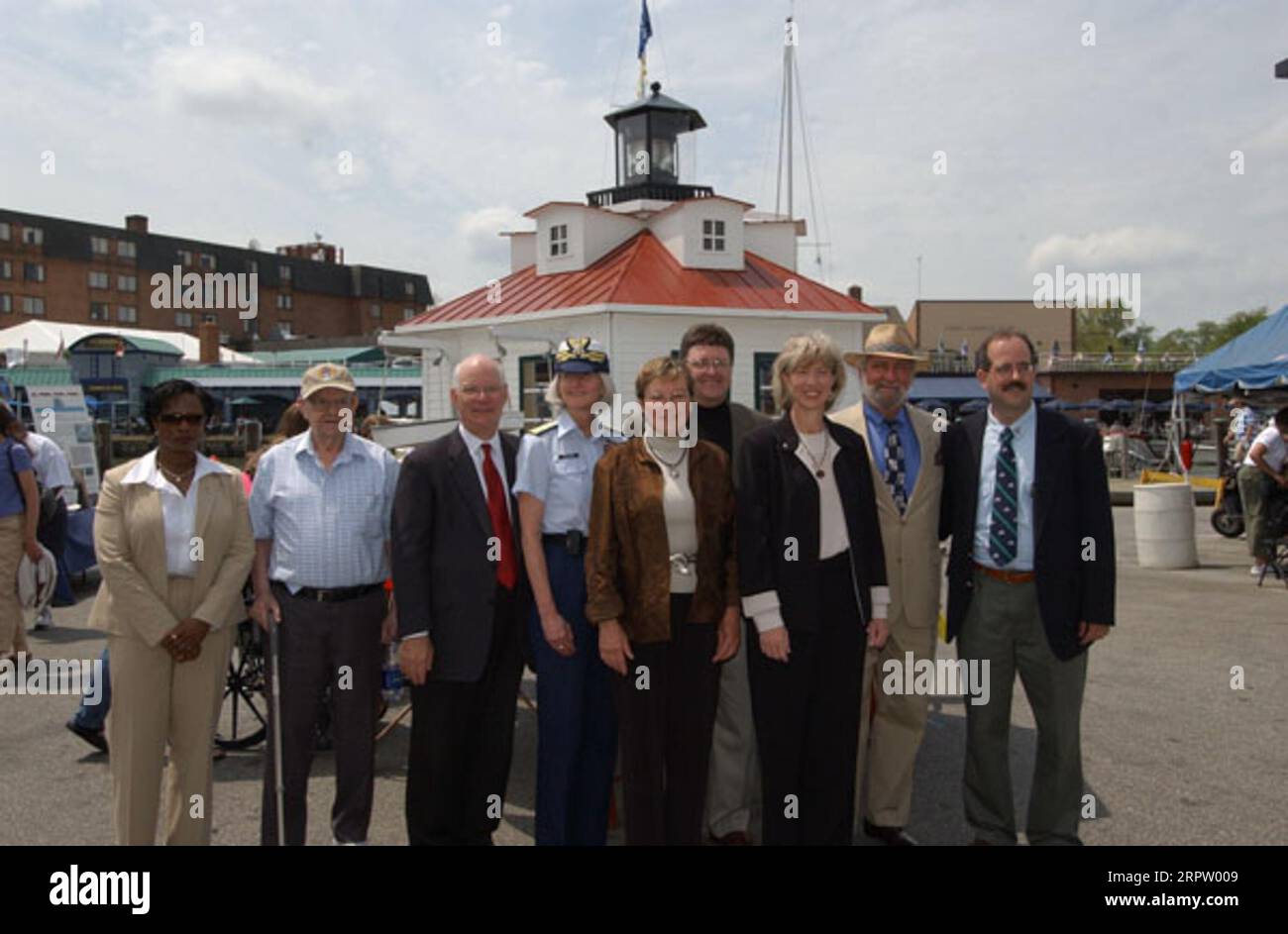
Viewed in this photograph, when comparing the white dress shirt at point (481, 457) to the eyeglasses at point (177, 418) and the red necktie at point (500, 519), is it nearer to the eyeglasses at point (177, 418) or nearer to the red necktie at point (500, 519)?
the red necktie at point (500, 519)

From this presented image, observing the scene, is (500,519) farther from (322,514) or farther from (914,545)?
(914,545)

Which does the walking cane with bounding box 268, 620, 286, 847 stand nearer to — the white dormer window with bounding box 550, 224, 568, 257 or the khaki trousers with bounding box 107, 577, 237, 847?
the khaki trousers with bounding box 107, 577, 237, 847

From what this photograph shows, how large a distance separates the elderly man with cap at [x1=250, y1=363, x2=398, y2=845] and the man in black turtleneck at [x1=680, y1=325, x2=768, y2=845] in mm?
1527

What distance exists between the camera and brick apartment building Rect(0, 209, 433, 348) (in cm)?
7781

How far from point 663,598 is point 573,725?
74cm

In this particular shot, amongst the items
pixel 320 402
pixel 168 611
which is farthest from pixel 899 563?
pixel 168 611

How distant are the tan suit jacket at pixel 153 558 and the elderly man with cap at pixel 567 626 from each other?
4.29 feet

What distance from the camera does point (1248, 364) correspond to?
15.9m

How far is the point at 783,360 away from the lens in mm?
4441

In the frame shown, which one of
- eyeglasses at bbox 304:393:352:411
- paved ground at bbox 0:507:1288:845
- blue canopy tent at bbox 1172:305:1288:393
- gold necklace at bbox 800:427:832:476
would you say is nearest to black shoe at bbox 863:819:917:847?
paved ground at bbox 0:507:1288:845

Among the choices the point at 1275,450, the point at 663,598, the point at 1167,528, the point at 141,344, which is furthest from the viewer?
the point at 141,344

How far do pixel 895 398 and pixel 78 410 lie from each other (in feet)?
53.1
